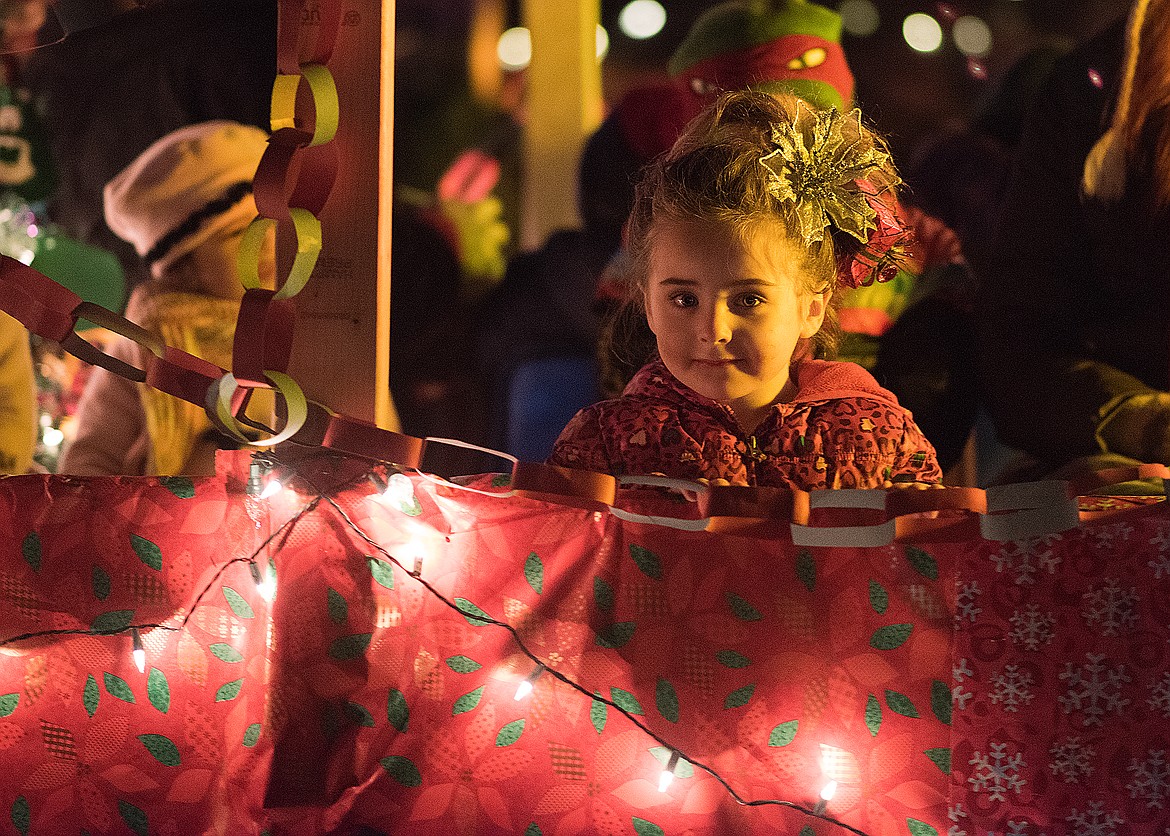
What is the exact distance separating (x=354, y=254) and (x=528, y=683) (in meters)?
0.51

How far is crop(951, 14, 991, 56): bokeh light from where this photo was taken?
3.29 m

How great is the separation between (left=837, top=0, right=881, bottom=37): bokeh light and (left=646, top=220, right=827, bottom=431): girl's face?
188 centimetres

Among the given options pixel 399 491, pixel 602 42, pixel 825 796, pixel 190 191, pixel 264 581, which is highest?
pixel 602 42

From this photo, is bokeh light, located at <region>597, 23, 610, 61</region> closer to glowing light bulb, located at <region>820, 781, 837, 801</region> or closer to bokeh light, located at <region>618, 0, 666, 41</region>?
bokeh light, located at <region>618, 0, 666, 41</region>

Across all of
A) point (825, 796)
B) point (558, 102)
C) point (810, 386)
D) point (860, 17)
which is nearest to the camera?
point (825, 796)

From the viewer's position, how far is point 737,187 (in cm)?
140

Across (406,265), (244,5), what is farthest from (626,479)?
(244,5)

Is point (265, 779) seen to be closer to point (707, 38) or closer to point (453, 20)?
point (707, 38)

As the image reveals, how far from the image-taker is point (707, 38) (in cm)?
216

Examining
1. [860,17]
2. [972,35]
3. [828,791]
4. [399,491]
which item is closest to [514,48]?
[860,17]

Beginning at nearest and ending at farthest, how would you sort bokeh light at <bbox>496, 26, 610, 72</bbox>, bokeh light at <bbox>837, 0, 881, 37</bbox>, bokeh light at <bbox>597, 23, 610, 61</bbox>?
bokeh light at <bbox>837, 0, 881, 37</bbox> < bokeh light at <bbox>597, 23, 610, 61</bbox> < bokeh light at <bbox>496, 26, 610, 72</bbox>

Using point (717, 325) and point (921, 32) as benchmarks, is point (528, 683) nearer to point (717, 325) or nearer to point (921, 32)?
point (717, 325)

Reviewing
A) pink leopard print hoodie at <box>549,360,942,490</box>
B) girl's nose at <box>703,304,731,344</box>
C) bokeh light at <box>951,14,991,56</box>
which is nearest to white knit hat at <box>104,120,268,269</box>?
pink leopard print hoodie at <box>549,360,942,490</box>

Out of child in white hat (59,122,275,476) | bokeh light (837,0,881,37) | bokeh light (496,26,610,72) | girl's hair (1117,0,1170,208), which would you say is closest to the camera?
girl's hair (1117,0,1170,208)
